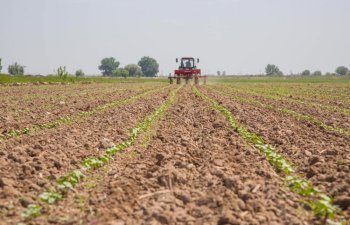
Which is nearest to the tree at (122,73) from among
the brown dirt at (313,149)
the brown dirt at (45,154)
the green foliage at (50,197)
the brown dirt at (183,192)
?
the brown dirt at (313,149)

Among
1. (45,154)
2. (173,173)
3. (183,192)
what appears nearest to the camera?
(183,192)

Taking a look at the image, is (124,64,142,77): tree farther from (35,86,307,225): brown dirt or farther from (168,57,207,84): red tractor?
(35,86,307,225): brown dirt

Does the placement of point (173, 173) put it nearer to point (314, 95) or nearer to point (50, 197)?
point (50, 197)

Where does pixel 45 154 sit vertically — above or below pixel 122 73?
below

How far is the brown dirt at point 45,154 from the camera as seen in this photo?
4.68 metres

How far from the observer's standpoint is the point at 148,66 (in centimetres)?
16112

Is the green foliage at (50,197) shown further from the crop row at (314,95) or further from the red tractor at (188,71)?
the red tractor at (188,71)

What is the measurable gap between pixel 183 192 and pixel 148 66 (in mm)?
158116

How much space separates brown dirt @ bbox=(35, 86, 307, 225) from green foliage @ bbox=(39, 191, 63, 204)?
0.36 feet

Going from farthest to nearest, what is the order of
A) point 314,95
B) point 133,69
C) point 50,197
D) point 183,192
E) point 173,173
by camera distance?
point 133,69 → point 314,95 → point 173,173 → point 183,192 → point 50,197

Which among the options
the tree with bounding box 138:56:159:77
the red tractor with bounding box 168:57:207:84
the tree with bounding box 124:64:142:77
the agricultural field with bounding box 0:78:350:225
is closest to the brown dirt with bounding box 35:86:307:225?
the agricultural field with bounding box 0:78:350:225

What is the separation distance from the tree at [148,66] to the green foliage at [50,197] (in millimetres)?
155753

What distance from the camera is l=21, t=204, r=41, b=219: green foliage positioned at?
398 cm

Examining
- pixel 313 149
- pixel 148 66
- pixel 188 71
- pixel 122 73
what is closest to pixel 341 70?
pixel 148 66
